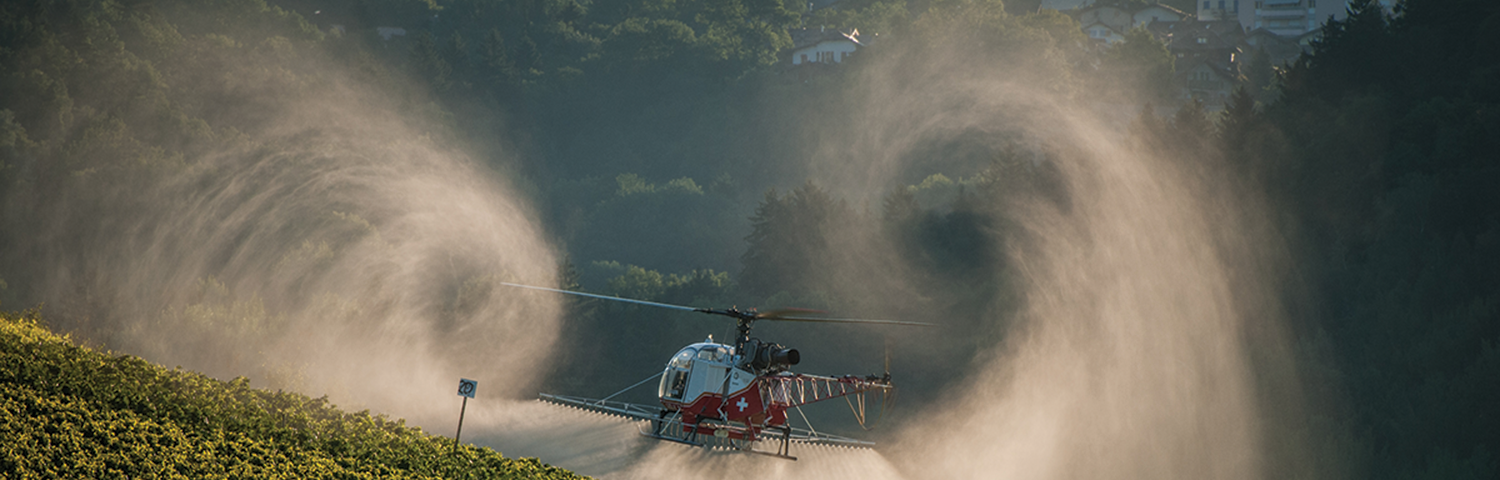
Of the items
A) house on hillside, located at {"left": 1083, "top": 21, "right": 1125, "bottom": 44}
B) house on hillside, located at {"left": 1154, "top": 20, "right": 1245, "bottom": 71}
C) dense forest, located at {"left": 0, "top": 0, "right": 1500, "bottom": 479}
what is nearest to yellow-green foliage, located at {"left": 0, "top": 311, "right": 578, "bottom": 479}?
dense forest, located at {"left": 0, "top": 0, "right": 1500, "bottom": 479}

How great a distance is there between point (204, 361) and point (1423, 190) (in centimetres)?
6859

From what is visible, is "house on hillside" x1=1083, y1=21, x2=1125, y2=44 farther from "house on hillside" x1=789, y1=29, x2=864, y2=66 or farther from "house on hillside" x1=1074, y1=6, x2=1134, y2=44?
"house on hillside" x1=789, y1=29, x2=864, y2=66

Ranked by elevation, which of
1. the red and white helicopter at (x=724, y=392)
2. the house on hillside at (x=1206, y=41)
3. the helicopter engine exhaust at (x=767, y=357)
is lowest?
the red and white helicopter at (x=724, y=392)

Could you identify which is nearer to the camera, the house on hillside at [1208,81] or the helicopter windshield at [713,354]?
the helicopter windshield at [713,354]

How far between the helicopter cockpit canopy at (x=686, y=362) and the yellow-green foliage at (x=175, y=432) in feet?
22.0

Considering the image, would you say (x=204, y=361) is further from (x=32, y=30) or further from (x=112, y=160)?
(x=32, y=30)

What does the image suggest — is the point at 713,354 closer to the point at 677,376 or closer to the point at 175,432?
the point at 677,376

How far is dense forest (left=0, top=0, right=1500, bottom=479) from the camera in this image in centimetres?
7069

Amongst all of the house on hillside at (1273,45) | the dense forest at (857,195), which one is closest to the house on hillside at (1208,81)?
the dense forest at (857,195)

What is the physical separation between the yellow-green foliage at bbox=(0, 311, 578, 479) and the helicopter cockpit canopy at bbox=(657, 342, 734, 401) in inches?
263

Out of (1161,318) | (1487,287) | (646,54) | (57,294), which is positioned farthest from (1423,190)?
(646,54)

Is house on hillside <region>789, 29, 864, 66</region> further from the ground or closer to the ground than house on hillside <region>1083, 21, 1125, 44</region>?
closer to the ground

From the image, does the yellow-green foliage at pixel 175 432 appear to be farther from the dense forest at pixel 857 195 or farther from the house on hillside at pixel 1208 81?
the house on hillside at pixel 1208 81

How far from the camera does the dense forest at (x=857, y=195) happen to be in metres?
70.7
